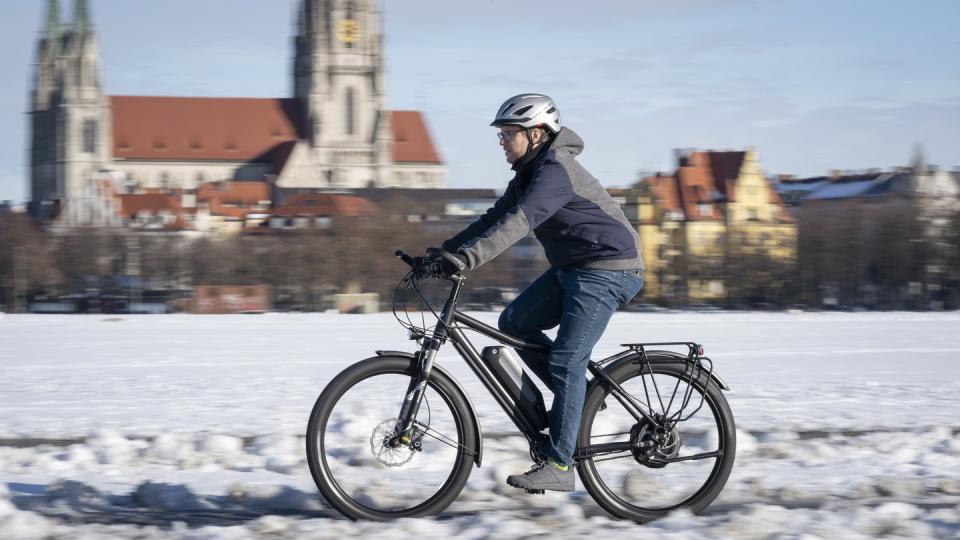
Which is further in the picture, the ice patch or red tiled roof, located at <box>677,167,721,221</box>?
red tiled roof, located at <box>677,167,721,221</box>

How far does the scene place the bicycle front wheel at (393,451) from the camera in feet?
18.1

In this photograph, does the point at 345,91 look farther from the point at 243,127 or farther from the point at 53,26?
the point at 53,26

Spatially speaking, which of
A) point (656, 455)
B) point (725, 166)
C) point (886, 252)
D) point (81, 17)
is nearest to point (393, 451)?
point (656, 455)

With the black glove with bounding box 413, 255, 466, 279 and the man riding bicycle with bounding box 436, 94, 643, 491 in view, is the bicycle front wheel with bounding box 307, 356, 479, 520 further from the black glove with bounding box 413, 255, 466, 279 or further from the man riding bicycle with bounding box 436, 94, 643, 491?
the black glove with bounding box 413, 255, 466, 279

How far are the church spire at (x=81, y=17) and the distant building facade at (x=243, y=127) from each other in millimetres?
106

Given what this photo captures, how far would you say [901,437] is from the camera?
308 inches

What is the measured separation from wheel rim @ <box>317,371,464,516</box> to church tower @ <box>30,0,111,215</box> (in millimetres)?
131032

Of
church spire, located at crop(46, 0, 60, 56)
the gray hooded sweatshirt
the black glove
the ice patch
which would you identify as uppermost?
church spire, located at crop(46, 0, 60, 56)

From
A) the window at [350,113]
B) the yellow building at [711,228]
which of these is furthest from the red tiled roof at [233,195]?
the yellow building at [711,228]

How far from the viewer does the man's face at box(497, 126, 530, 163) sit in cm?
559

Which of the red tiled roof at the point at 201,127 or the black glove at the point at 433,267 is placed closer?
the black glove at the point at 433,267

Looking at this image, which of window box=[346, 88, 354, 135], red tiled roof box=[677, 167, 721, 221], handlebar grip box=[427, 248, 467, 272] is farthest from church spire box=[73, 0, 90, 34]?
handlebar grip box=[427, 248, 467, 272]

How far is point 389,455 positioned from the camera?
561 centimetres

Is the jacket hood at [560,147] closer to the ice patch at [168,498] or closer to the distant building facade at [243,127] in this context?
the ice patch at [168,498]
